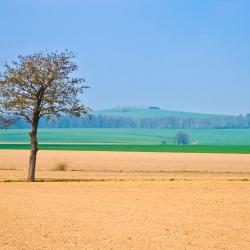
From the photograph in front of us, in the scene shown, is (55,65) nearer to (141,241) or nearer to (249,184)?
(249,184)

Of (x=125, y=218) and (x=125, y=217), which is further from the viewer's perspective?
(x=125, y=217)

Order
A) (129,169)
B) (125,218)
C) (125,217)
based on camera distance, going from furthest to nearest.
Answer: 1. (129,169)
2. (125,217)
3. (125,218)

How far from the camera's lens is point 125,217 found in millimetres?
23500

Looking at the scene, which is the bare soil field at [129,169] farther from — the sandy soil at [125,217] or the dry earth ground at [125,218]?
the dry earth ground at [125,218]

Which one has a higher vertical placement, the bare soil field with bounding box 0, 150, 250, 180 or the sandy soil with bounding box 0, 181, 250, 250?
the sandy soil with bounding box 0, 181, 250, 250

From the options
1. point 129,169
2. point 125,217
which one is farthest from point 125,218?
point 129,169

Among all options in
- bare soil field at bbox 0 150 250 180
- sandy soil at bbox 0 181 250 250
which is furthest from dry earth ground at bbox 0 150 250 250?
bare soil field at bbox 0 150 250 180

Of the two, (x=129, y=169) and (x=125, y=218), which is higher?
(x=125, y=218)

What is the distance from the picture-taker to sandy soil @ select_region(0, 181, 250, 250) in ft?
59.6

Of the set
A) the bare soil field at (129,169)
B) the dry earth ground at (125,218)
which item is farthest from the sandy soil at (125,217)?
the bare soil field at (129,169)

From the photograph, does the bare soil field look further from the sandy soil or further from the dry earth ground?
the dry earth ground

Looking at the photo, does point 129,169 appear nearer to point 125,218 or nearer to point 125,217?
point 125,217

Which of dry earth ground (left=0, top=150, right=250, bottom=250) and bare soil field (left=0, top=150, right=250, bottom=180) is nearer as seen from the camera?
dry earth ground (left=0, top=150, right=250, bottom=250)

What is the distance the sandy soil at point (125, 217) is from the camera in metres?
18.2
